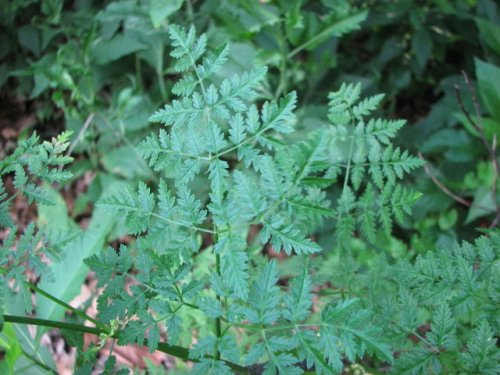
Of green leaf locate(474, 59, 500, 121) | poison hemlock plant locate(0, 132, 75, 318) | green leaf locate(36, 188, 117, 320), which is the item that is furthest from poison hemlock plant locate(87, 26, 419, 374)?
green leaf locate(474, 59, 500, 121)

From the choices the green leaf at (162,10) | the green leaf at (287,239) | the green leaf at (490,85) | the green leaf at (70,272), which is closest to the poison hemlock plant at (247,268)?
the green leaf at (287,239)

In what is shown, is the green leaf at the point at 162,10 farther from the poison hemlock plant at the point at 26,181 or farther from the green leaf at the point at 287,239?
the green leaf at the point at 287,239

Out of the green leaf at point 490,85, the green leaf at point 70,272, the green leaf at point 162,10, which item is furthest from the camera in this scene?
the green leaf at point 490,85

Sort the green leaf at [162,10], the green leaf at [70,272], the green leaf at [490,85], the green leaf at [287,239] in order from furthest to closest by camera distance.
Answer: the green leaf at [490,85] → the green leaf at [162,10] → the green leaf at [70,272] → the green leaf at [287,239]

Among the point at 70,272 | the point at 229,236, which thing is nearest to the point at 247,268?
the point at 229,236

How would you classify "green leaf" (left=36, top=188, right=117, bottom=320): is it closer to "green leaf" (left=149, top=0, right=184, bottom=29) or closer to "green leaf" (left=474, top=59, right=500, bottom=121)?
"green leaf" (left=149, top=0, right=184, bottom=29)

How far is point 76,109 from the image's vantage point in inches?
114

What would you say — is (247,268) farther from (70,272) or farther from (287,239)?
(70,272)

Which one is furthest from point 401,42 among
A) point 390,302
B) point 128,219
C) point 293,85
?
point 128,219

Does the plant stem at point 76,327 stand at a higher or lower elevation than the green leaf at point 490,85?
→ higher

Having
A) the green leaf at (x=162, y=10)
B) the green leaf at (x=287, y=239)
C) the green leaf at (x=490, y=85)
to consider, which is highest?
the green leaf at (x=287, y=239)

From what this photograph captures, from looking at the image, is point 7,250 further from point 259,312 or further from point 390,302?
point 390,302

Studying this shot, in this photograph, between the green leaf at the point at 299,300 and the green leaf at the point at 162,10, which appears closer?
the green leaf at the point at 299,300

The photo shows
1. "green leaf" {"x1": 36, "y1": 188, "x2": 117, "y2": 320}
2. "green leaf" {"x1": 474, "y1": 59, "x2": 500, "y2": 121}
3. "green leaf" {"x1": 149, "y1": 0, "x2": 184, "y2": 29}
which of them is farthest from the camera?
"green leaf" {"x1": 474, "y1": 59, "x2": 500, "y2": 121}
